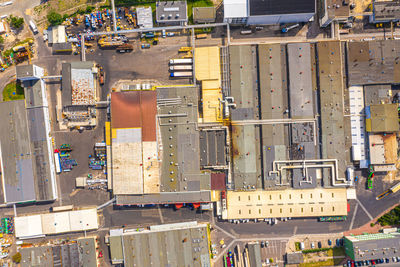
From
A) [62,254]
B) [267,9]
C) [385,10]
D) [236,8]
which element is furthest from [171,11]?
[62,254]

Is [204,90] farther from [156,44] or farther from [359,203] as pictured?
[359,203]

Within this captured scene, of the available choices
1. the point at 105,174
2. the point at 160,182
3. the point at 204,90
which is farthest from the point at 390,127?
the point at 105,174

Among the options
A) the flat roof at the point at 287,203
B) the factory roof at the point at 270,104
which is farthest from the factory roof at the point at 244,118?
the flat roof at the point at 287,203

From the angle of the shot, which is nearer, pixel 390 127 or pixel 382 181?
pixel 390 127

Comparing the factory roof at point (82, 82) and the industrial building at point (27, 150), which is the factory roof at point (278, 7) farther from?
the industrial building at point (27, 150)

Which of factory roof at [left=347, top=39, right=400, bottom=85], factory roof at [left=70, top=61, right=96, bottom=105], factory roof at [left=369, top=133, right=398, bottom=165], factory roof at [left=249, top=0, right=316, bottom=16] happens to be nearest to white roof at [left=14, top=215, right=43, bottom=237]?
factory roof at [left=70, top=61, right=96, bottom=105]

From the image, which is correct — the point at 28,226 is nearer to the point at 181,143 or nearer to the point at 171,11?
the point at 181,143
